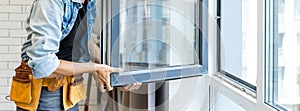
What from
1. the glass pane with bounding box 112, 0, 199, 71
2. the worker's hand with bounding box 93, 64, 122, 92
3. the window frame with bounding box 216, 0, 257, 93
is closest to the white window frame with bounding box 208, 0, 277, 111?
the window frame with bounding box 216, 0, 257, 93

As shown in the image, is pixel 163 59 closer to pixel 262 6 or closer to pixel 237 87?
pixel 237 87

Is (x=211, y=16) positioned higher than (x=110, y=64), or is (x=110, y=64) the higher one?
(x=211, y=16)

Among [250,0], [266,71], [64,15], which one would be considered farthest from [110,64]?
[250,0]

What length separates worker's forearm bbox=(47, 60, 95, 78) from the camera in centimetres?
165

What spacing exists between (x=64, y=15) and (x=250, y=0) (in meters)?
0.93

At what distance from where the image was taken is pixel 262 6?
5.52 ft

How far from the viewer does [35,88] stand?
1.80 meters

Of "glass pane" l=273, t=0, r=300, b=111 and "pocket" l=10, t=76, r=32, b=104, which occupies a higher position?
"glass pane" l=273, t=0, r=300, b=111

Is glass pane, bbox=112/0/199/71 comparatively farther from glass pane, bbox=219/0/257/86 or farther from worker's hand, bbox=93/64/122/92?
glass pane, bbox=219/0/257/86

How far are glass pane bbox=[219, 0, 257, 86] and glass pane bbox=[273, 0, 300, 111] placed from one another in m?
0.25

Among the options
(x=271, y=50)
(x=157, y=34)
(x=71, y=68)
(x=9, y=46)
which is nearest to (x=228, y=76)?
(x=157, y=34)

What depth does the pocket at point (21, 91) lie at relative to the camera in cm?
181

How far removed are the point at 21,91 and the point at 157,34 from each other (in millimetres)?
771

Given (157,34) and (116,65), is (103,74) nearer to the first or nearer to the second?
(116,65)
